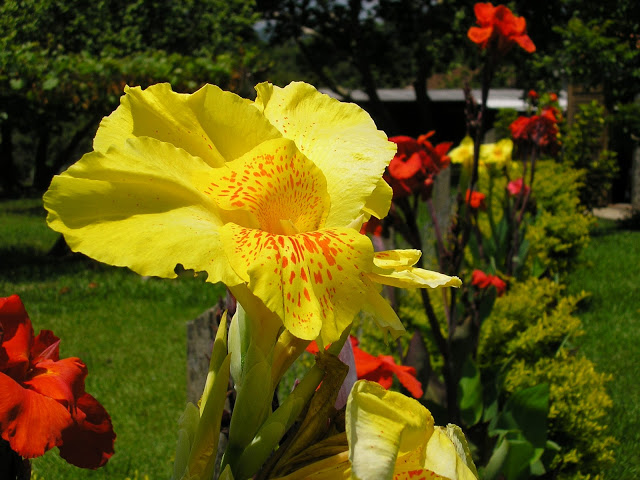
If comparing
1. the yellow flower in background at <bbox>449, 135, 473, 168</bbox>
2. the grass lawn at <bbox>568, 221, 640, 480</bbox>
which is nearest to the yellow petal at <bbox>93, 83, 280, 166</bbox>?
the grass lawn at <bbox>568, 221, 640, 480</bbox>

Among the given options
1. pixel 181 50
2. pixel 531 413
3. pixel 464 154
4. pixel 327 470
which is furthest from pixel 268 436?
pixel 181 50

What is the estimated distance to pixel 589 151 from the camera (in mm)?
10477

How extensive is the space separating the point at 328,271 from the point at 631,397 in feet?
13.6

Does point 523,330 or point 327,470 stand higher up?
point 327,470

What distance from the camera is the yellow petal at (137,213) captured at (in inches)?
22.8

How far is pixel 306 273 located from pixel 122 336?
489cm

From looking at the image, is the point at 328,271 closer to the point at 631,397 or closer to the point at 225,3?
the point at 631,397

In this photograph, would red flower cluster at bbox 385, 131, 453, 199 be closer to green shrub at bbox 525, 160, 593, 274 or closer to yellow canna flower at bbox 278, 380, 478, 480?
yellow canna flower at bbox 278, 380, 478, 480

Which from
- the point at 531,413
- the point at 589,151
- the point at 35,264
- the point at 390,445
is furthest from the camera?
the point at 589,151

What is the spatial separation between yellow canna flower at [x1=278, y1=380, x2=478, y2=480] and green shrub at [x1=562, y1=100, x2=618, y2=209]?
9994 millimetres

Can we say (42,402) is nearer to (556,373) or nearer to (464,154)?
(556,373)

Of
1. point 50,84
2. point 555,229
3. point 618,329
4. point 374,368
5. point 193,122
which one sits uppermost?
point 193,122

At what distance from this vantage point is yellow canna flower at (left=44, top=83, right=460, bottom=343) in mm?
587

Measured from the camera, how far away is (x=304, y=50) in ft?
59.2
